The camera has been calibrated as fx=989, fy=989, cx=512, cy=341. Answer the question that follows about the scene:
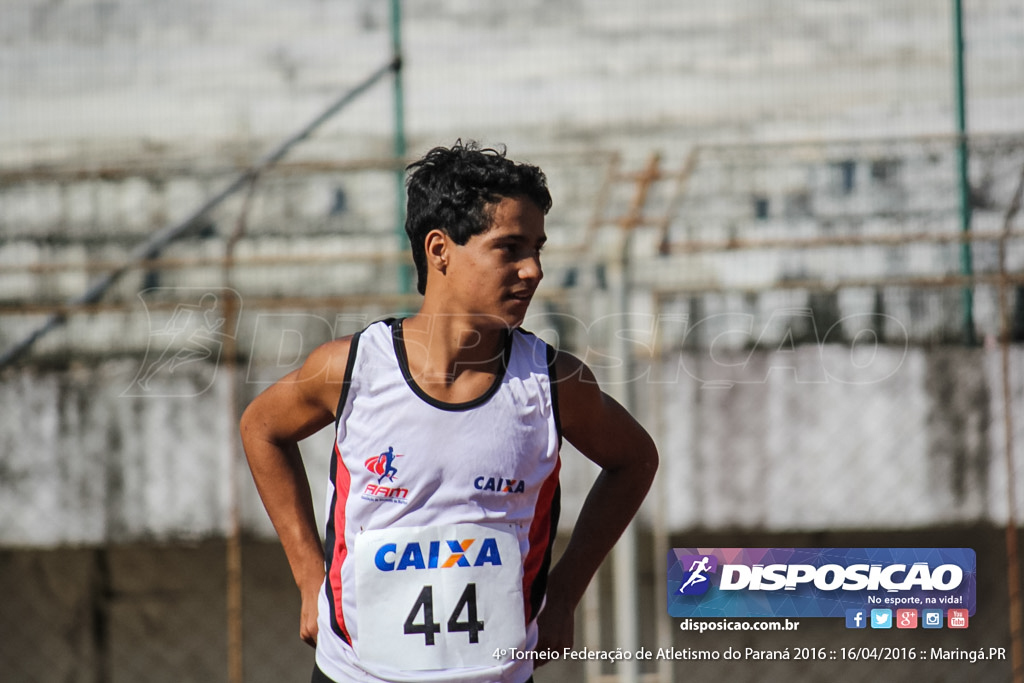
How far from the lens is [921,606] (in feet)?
11.8

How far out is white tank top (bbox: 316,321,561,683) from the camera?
1.92m

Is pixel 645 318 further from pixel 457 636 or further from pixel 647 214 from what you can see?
pixel 457 636

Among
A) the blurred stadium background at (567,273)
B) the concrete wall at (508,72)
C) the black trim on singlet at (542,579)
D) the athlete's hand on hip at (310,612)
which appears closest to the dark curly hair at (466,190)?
the black trim on singlet at (542,579)

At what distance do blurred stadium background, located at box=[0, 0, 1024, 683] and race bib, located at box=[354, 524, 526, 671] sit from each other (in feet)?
6.58

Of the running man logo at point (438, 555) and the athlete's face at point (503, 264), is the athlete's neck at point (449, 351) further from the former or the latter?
the running man logo at point (438, 555)

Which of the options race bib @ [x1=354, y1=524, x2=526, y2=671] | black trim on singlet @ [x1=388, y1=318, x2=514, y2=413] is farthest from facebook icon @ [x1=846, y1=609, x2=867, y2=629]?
black trim on singlet @ [x1=388, y1=318, x2=514, y2=413]

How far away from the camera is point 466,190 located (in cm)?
200

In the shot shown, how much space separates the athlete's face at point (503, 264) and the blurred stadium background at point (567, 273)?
1.97 m

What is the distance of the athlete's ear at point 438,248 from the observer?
2.05m

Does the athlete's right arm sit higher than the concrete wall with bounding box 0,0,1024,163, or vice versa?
the concrete wall with bounding box 0,0,1024,163

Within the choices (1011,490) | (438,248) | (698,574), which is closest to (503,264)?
(438,248)

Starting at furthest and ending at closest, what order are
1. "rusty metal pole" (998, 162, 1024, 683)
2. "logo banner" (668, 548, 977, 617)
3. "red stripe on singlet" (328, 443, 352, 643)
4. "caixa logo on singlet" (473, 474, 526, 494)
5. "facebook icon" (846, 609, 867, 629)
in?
1. "rusty metal pole" (998, 162, 1024, 683)
2. "facebook icon" (846, 609, 867, 629)
3. "logo banner" (668, 548, 977, 617)
4. "red stripe on singlet" (328, 443, 352, 643)
5. "caixa logo on singlet" (473, 474, 526, 494)

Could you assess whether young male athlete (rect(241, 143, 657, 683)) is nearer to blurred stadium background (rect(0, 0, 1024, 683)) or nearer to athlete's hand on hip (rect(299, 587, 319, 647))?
athlete's hand on hip (rect(299, 587, 319, 647))

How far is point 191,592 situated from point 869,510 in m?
3.23
